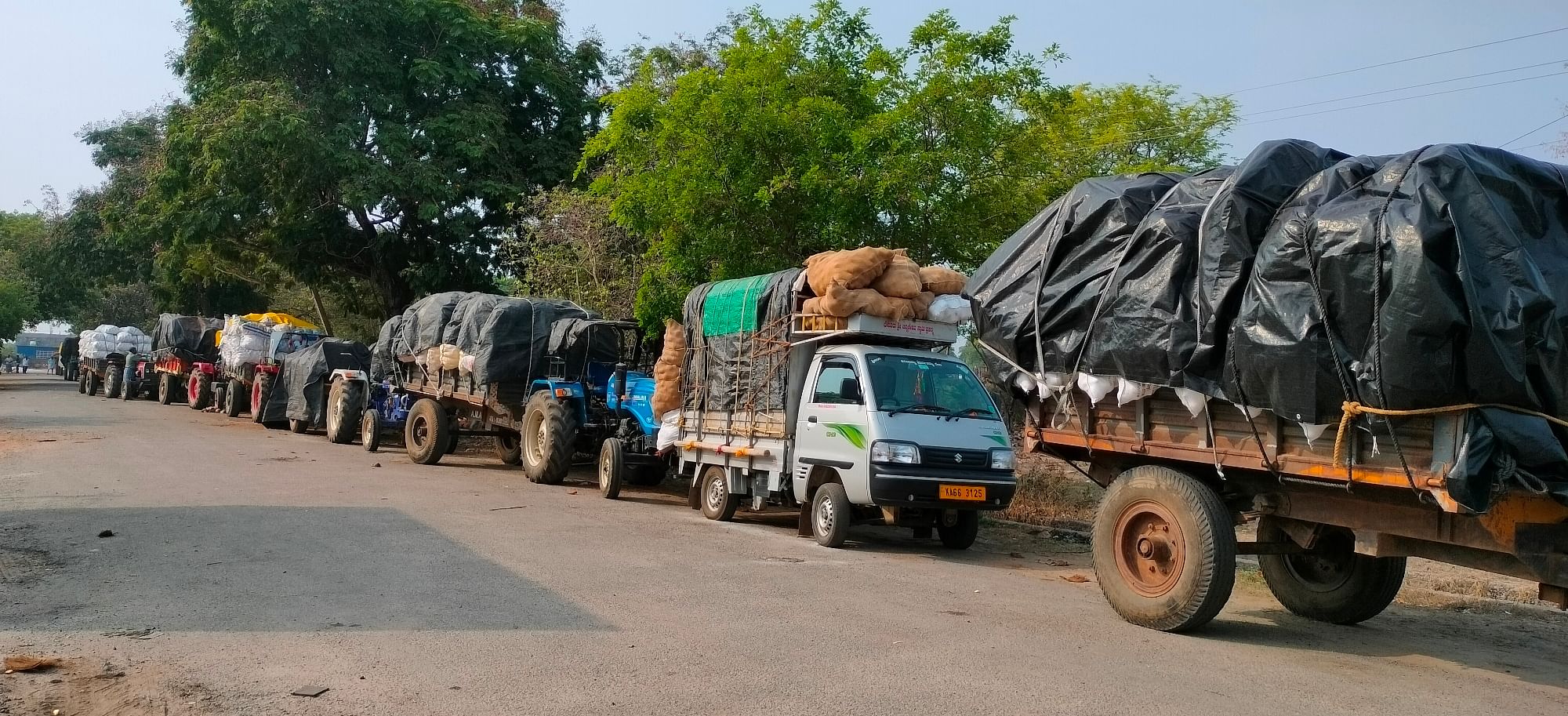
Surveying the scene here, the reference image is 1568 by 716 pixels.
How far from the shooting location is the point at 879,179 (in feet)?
47.7

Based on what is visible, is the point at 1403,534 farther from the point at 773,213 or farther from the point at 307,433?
the point at 307,433

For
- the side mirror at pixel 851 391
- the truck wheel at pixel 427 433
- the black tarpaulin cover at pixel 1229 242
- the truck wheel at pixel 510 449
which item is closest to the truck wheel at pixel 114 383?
the truck wheel at pixel 510 449

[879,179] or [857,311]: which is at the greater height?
[879,179]

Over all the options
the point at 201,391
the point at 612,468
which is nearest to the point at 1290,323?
the point at 612,468

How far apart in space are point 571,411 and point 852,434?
6195 mm

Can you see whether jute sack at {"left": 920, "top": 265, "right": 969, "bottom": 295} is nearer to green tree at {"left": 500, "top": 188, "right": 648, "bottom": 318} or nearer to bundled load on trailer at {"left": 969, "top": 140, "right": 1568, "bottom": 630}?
bundled load on trailer at {"left": 969, "top": 140, "right": 1568, "bottom": 630}

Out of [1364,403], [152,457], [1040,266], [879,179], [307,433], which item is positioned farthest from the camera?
[307,433]

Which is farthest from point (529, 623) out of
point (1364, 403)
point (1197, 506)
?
point (1364, 403)

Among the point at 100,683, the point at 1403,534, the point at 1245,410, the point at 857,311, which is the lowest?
the point at 100,683

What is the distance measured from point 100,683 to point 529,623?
2.33m

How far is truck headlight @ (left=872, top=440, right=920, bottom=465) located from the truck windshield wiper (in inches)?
15.5

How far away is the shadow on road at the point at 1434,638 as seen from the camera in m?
7.34

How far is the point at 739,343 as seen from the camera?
13117mm

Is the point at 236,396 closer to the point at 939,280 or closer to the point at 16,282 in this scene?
the point at 939,280
